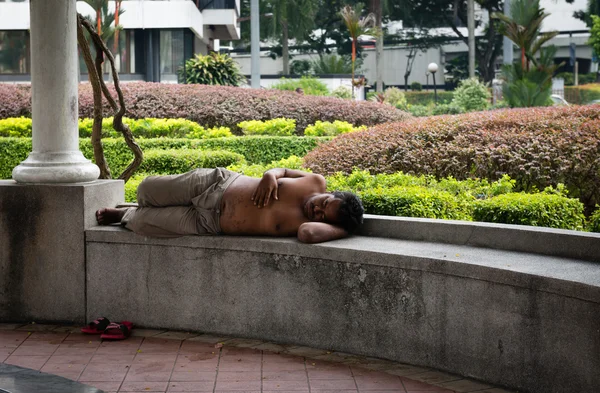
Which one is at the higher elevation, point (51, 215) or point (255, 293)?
point (51, 215)

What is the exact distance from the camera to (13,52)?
30.8 metres

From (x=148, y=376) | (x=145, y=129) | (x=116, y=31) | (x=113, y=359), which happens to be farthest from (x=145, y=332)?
(x=116, y=31)

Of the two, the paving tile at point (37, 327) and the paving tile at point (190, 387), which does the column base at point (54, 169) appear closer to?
the paving tile at point (37, 327)

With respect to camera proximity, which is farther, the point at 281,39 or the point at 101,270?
the point at 281,39

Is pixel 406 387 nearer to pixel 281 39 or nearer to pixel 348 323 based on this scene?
pixel 348 323

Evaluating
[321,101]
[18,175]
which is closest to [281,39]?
[321,101]

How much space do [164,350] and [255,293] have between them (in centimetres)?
74

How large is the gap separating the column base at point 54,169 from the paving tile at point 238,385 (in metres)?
2.21

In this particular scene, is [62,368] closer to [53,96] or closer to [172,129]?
[53,96]

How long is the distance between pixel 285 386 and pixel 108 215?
7.23ft

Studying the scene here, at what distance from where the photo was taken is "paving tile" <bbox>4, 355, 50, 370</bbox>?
5.02 m

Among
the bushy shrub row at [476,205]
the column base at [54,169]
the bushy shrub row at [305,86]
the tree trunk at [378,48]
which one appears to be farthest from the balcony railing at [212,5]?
the column base at [54,169]

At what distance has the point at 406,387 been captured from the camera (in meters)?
4.62

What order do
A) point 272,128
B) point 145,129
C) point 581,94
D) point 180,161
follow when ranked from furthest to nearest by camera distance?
point 581,94 → point 272,128 → point 145,129 → point 180,161
